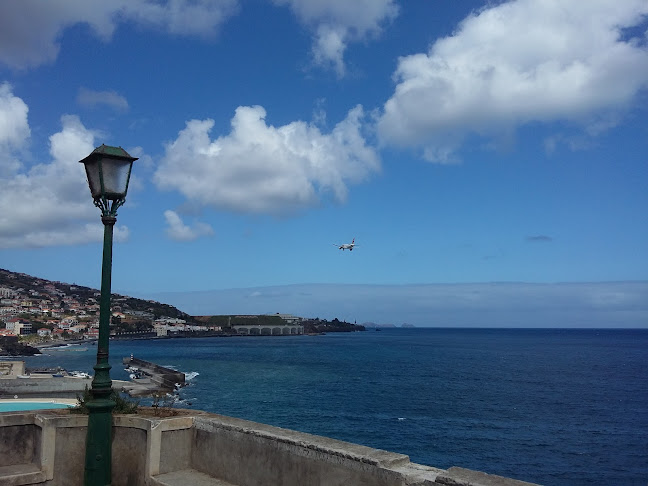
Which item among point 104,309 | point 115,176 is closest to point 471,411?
point 104,309

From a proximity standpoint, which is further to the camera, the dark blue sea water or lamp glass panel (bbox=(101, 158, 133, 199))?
the dark blue sea water

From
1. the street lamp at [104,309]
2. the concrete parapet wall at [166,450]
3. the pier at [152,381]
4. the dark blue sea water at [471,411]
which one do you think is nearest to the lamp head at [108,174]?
the street lamp at [104,309]

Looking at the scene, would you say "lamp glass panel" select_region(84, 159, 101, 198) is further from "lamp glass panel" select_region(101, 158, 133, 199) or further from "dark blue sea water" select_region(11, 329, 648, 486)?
"dark blue sea water" select_region(11, 329, 648, 486)

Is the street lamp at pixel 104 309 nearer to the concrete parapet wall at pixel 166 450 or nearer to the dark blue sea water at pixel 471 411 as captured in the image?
the concrete parapet wall at pixel 166 450

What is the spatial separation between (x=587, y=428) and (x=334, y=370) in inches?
1569

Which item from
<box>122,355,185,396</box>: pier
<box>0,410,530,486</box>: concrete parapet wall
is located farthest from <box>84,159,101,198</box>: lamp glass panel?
<box>122,355,185,396</box>: pier

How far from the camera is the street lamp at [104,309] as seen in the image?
4742mm

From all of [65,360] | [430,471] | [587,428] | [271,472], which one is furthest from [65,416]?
[65,360]

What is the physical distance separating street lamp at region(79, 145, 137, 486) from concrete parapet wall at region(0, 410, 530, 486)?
16.9 inches

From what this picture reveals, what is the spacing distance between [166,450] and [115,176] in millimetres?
2698

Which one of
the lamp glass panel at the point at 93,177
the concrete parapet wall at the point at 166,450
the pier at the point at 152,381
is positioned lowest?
the pier at the point at 152,381

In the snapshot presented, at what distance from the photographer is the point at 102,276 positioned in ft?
16.2

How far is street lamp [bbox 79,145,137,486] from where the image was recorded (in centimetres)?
474

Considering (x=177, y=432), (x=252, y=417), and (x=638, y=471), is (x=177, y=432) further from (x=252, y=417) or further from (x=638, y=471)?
(x=252, y=417)
